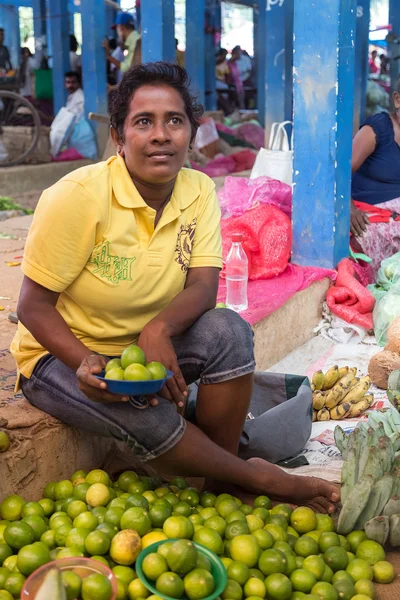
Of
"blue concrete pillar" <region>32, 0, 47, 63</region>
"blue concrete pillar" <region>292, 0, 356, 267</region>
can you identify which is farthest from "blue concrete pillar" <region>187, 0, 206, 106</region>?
"blue concrete pillar" <region>292, 0, 356, 267</region>

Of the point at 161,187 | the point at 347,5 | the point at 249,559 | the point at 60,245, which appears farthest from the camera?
the point at 347,5

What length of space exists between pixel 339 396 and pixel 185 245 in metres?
1.37

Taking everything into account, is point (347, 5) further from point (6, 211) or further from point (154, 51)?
Answer: point (6, 211)

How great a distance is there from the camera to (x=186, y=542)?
1.83 meters

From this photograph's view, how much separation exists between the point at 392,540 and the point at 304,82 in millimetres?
3116

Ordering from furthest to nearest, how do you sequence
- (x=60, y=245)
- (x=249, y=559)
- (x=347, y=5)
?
(x=347, y=5) < (x=60, y=245) < (x=249, y=559)

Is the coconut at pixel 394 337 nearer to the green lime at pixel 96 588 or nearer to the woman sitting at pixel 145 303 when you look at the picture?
the woman sitting at pixel 145 303

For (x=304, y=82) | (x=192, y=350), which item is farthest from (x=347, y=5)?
(x=192, y=350)

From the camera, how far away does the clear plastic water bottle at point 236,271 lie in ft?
13.8

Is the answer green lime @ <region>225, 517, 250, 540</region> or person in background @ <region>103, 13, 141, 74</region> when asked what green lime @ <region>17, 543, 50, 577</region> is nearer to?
green lime @ <region>225, 517, 250, 540</region>

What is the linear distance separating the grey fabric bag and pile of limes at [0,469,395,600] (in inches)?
19.1

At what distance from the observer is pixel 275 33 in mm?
9711

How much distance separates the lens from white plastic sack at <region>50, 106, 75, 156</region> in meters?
9.85

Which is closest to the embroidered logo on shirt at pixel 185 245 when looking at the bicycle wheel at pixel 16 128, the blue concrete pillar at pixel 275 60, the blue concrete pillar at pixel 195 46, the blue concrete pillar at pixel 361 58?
the bicycle wheel at pixel 16 128
